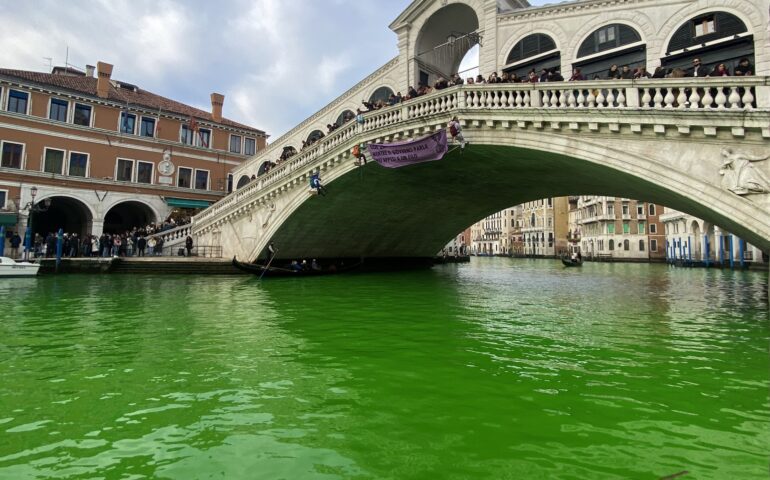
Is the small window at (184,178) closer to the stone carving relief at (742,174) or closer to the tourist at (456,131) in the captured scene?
the tourist at (456,131)

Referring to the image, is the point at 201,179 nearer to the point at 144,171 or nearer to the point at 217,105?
the point at 144,171

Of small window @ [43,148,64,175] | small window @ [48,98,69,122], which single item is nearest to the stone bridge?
small window @ [43,148,64,175]

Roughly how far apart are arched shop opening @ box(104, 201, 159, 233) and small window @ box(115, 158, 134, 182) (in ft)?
7.89

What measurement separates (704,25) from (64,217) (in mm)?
35286

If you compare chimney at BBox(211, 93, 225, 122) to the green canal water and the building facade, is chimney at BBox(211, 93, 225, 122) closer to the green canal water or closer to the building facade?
the building facade

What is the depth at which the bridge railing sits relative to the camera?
345 inches

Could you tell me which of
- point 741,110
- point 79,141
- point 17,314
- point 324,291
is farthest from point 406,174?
point 79,141

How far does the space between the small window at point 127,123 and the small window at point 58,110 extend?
114 inches

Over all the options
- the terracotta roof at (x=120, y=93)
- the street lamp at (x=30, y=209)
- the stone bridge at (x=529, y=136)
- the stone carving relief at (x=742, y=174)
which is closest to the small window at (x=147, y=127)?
the terracotta roof at (x=120, y=93)

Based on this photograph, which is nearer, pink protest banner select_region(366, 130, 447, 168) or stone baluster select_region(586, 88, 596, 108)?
stone baluster select_region(586, 88, 596, 108)

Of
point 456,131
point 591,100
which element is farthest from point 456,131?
point 591,100

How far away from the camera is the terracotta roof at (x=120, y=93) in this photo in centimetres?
2497

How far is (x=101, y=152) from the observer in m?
26.6

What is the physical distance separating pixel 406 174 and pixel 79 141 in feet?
70.3
